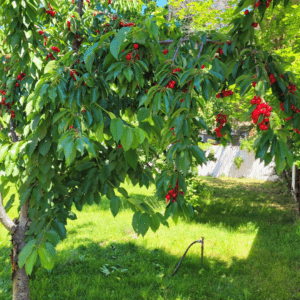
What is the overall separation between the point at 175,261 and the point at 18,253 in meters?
2.47

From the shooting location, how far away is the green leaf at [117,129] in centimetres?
127

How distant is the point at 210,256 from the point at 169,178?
134 inches

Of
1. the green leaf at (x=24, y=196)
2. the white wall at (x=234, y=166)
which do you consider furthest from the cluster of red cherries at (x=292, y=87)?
the white wall at (x=234, y=166)

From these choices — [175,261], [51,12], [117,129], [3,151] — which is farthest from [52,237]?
[175,261]

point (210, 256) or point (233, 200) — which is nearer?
point (210, 256)

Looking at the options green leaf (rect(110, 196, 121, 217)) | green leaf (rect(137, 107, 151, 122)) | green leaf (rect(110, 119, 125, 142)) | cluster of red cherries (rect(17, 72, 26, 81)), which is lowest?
green leaf (rect(110, 196, 121, 217))

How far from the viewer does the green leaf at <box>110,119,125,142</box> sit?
1.27 m

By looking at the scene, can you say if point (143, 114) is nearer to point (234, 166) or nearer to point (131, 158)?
point (131, 158)

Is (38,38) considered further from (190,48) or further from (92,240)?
(92,240)

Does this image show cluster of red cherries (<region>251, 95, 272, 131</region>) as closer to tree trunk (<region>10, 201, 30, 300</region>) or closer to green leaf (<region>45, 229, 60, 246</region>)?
green leaf (<region>45, 229, 60, 246</region>)

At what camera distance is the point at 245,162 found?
506 inches

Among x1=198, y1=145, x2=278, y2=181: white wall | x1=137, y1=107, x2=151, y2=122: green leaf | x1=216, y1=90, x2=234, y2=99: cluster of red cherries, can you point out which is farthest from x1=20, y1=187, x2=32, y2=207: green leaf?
x1=198, y1=145, x2=278, y2=181: white wall

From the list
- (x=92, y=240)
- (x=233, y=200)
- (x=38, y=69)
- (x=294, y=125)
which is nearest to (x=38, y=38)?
(x=38, y=69)

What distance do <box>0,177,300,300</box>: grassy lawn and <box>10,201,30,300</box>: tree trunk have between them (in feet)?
2.54
